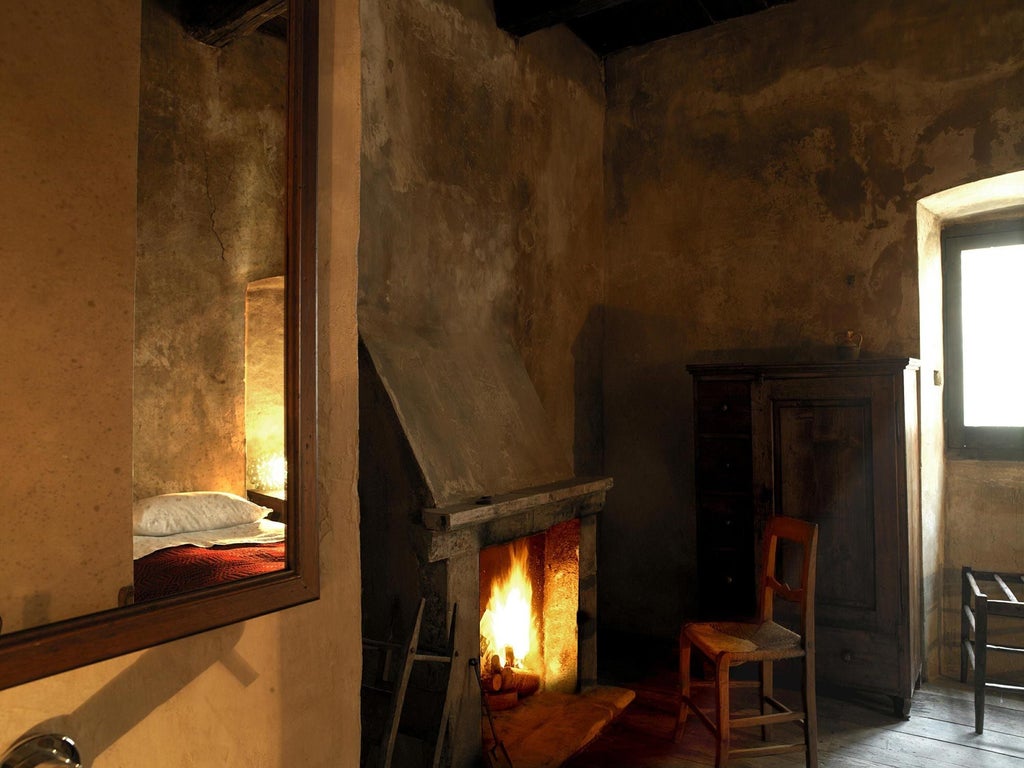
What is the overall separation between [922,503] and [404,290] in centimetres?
311

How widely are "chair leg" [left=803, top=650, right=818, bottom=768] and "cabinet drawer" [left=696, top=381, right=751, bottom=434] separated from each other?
1365mm

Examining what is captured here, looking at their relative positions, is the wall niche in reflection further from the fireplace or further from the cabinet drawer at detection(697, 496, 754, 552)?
the cabinet drawer at detection(697, 496, 754, 552)

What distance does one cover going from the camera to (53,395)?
0.99 m

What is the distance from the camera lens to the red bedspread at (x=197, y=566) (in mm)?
1085

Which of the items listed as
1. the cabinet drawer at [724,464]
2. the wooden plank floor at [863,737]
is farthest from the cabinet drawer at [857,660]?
the cabinet drawer at [724,464]

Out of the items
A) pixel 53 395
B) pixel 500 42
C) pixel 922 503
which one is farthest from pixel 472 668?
pixel 500 42

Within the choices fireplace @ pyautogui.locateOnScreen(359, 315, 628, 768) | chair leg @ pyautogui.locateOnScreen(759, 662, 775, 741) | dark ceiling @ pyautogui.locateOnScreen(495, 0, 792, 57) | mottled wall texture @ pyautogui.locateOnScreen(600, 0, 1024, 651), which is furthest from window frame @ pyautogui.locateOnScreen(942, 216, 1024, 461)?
fireplace @ pyautogui.locateOnScreen(359, 315, 628, 768)

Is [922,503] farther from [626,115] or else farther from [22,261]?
[22,261]

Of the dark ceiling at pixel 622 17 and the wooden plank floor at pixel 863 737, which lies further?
the dark ceiling at pixel 622 17

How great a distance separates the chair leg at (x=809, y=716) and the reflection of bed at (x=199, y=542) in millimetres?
2692

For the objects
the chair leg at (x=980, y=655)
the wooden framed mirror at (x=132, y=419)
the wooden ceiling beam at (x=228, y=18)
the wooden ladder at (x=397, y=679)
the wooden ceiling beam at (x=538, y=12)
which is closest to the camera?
the wooden framed mirror at (x=132, y=419)

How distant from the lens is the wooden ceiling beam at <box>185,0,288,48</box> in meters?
1.20

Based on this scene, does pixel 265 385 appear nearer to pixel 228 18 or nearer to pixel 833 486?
pixel 228 18

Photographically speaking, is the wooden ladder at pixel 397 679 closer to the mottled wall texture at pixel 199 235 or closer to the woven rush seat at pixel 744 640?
the woven rush seat at pixel 744 640
